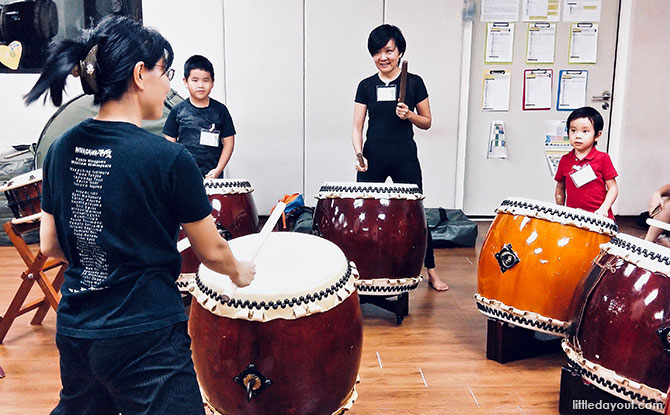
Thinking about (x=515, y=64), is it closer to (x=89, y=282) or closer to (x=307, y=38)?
(x=307, y=38)

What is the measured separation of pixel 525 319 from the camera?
80.5 inches

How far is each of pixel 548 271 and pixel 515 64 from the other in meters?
2.84

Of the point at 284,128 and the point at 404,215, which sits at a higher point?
the point at 284,128

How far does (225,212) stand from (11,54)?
2900 mm

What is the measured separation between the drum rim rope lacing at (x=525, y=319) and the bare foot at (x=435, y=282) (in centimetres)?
79

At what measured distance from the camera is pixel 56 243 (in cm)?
113

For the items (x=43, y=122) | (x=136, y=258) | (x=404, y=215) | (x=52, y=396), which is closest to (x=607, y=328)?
(x=404, y=215)

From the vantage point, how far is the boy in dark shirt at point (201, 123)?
298 centimetres

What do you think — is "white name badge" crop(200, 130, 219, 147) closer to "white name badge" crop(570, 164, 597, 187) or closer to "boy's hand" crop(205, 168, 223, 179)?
"boy's hand" crop(205, 168, 223, 179)

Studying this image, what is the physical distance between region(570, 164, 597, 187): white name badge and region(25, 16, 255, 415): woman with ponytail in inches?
71.9

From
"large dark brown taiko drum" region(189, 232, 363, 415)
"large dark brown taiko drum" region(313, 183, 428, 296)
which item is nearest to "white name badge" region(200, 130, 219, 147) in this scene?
"large dark brown taiko drum" region(313, 183, 428, 296)

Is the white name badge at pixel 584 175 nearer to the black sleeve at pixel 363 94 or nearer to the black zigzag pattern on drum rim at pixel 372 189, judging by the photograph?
the black zigzag pattern on drum rim at pixel 372 189

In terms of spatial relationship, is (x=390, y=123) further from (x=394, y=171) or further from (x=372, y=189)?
(x=372, y=189)

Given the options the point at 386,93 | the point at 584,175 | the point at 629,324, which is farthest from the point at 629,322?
the point at 386,93
